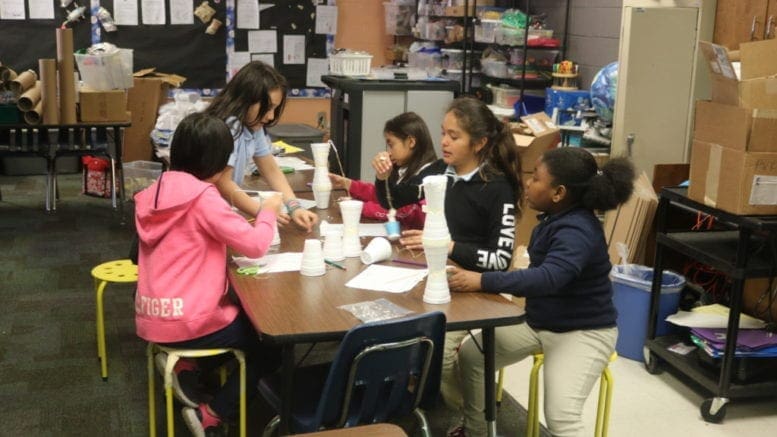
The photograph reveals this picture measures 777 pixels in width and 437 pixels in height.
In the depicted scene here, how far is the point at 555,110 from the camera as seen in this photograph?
16.7 ft

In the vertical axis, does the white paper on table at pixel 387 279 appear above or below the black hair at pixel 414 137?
below

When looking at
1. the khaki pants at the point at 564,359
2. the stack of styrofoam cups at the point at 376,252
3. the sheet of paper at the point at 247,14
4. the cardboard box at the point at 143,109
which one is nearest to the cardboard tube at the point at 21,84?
the cardboard box at the point at 143,109

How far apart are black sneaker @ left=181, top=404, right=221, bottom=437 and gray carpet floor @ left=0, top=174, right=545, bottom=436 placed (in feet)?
1.53

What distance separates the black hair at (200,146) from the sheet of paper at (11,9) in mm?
5371

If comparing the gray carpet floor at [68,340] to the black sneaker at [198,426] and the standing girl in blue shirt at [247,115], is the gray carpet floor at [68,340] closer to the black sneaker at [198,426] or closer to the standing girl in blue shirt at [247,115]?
the black sneaker at [198,426]

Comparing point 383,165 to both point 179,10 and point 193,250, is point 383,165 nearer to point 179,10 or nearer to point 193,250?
point 193,250

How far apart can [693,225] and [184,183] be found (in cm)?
270

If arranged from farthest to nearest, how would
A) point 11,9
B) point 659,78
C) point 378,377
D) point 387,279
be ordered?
1. point 11,9
2. point 659,78
3. point 387,279
4. point 378,377

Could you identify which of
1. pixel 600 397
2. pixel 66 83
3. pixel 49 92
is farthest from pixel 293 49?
pixel 600 397

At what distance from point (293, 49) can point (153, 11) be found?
4.07 ft

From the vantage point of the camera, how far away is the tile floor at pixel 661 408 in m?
3.12

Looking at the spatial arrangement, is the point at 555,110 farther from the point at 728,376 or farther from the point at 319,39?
the point at 319,39

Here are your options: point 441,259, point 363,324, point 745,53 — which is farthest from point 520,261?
point 363,324

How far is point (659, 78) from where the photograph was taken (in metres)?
4.11
